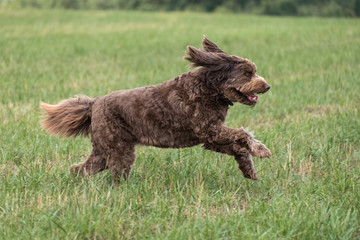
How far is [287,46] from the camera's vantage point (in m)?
16.8

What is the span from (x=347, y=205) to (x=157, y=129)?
1662mm

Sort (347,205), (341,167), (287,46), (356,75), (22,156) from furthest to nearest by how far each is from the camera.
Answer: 1. (287,46)
2. (356,75)
3. (22,156)
4. (341,167)
5. (347,205)

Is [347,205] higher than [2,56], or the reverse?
[347,205]

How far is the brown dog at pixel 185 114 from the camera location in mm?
4422

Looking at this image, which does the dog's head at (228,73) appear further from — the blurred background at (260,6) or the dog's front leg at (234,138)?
the blurred background at (260,6)

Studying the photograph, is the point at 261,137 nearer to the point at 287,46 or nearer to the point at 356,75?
the point at 356,75

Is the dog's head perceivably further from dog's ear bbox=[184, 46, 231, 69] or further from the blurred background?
the blurred background

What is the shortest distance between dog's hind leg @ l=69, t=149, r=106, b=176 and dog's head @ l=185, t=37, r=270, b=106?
1.19 m

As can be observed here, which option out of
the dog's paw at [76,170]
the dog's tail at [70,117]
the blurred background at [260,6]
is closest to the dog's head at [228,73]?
the dog's tail at [70,117]

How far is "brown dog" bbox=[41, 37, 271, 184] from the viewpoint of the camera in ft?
14.5

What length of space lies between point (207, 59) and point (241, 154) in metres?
0.86

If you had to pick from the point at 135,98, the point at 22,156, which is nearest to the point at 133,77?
the point at 22,156

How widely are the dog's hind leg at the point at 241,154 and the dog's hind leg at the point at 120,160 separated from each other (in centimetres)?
68

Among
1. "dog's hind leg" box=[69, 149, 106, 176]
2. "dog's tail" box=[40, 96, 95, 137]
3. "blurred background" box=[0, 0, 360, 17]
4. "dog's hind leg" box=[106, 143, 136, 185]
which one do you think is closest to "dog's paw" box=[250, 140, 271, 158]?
"dog's hind leg" box=[106, 143, 136, 185]
